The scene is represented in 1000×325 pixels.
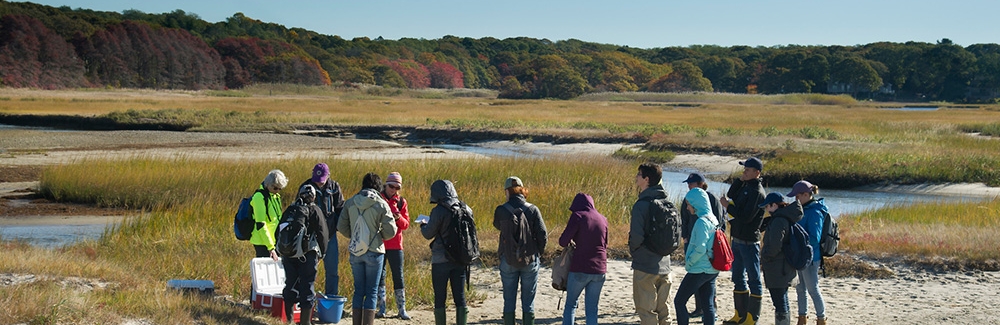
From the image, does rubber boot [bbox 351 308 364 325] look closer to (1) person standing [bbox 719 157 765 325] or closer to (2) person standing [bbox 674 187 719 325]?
(2) person standing [bbox 674 187 719 325]

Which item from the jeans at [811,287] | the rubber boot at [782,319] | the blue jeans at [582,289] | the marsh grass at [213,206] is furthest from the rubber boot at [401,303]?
the jeans at [811,287]

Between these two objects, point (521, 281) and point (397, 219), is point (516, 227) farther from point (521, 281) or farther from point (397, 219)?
point (397, 219)

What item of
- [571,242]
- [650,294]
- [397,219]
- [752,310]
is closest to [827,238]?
[752,310]

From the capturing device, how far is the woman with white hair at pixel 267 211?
8.30 metres

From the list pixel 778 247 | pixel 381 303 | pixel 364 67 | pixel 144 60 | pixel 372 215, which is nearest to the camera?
pixel 372 215

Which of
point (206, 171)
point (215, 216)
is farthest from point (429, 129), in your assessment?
point (215, 216)

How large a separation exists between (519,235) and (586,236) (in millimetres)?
568

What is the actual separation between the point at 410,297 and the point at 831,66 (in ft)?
434

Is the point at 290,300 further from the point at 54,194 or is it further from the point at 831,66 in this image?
the point at 831,66

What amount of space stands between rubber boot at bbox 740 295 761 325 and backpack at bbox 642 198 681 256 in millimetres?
1489

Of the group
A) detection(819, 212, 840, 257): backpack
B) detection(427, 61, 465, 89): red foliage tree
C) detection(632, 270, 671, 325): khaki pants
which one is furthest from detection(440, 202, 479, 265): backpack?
detection(427, 61, 465, 89): red foliage tree

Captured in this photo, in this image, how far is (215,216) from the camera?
51.9 feet

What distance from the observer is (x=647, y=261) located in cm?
794

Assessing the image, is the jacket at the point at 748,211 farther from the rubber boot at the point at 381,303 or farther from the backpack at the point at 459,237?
the rubber boot at the point at 381,303
